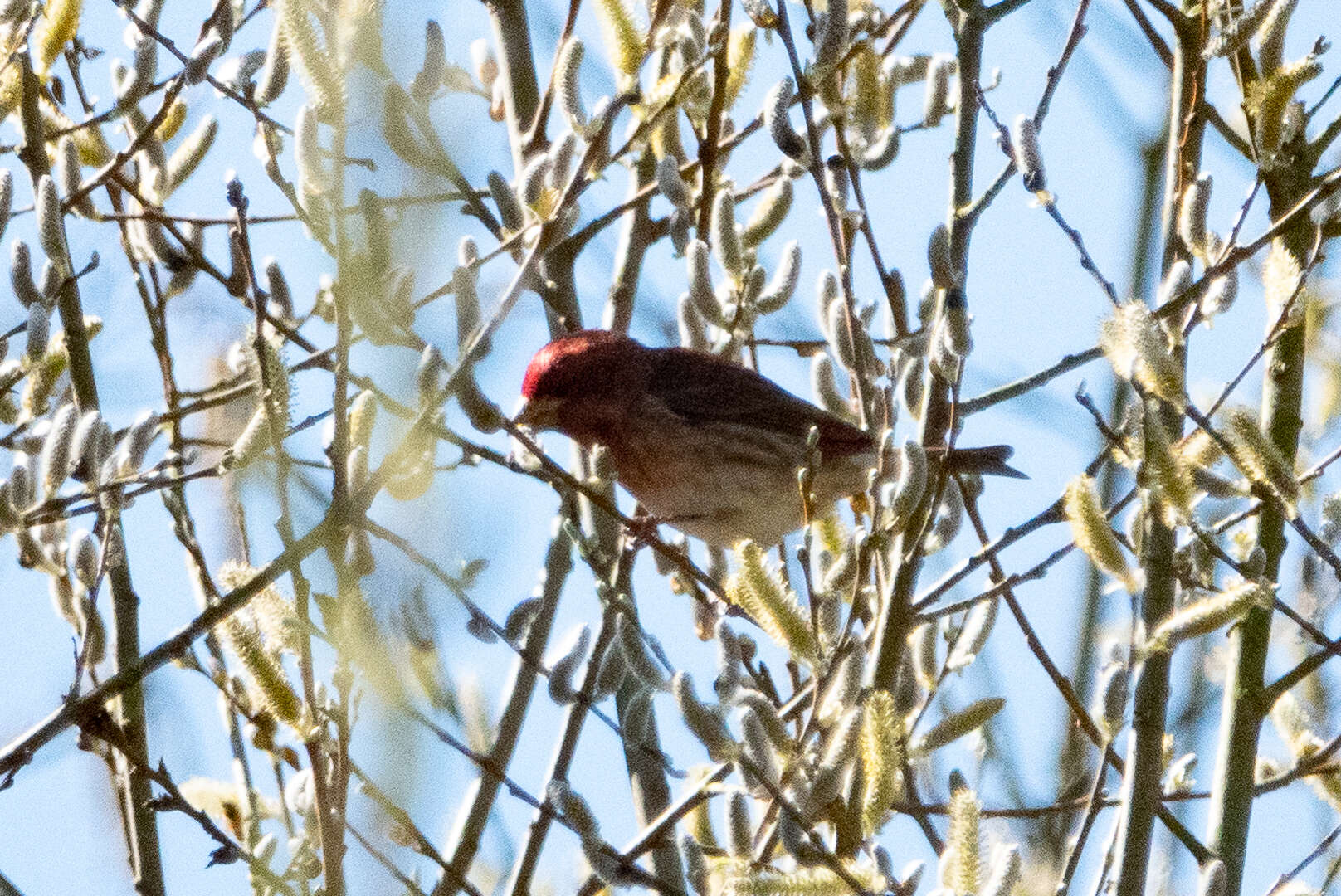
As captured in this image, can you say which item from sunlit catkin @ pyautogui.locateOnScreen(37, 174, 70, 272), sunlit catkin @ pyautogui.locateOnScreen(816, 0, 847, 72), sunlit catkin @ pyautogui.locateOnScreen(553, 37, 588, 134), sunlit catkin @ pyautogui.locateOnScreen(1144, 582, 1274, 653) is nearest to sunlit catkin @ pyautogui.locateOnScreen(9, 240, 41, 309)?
sunlit catkin @ pyautogui.locateOnScreen(37, 174, 70, 272)

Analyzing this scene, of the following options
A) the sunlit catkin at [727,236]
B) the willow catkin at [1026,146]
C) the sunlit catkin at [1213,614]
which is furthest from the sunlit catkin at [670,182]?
the sunlit catkin at [1213,614]

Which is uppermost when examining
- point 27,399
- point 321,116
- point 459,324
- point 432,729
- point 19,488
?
point 27,399

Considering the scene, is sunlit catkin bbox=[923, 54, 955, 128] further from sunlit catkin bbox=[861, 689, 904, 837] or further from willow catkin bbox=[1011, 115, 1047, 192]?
sunlit catkin bbox=[861, 689, 904, 837]

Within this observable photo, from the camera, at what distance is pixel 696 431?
607 cm

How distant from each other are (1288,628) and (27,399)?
12.6 feet

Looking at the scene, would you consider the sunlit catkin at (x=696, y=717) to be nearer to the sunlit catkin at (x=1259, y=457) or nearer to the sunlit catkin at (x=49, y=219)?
the sunlit catkin at (x=1259, y=457)

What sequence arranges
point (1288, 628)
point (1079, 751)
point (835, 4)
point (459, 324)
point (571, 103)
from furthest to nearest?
point (1288, 628)
point (1079, 751)
point (571, 103)
point (835, 4)
point (459, 324)

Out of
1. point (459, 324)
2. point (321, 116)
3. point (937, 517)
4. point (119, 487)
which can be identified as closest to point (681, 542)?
point (937, 517)

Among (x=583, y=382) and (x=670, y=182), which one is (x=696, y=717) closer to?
(x=670, y=182)

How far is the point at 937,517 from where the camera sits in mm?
3963

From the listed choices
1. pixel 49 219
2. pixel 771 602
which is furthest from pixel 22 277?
pixel 771 602

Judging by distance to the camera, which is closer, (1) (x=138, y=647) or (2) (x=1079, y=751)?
(1) (x=138, y=647)

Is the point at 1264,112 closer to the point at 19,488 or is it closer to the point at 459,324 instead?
the point at 459,324

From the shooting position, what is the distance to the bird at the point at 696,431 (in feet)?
18.8
